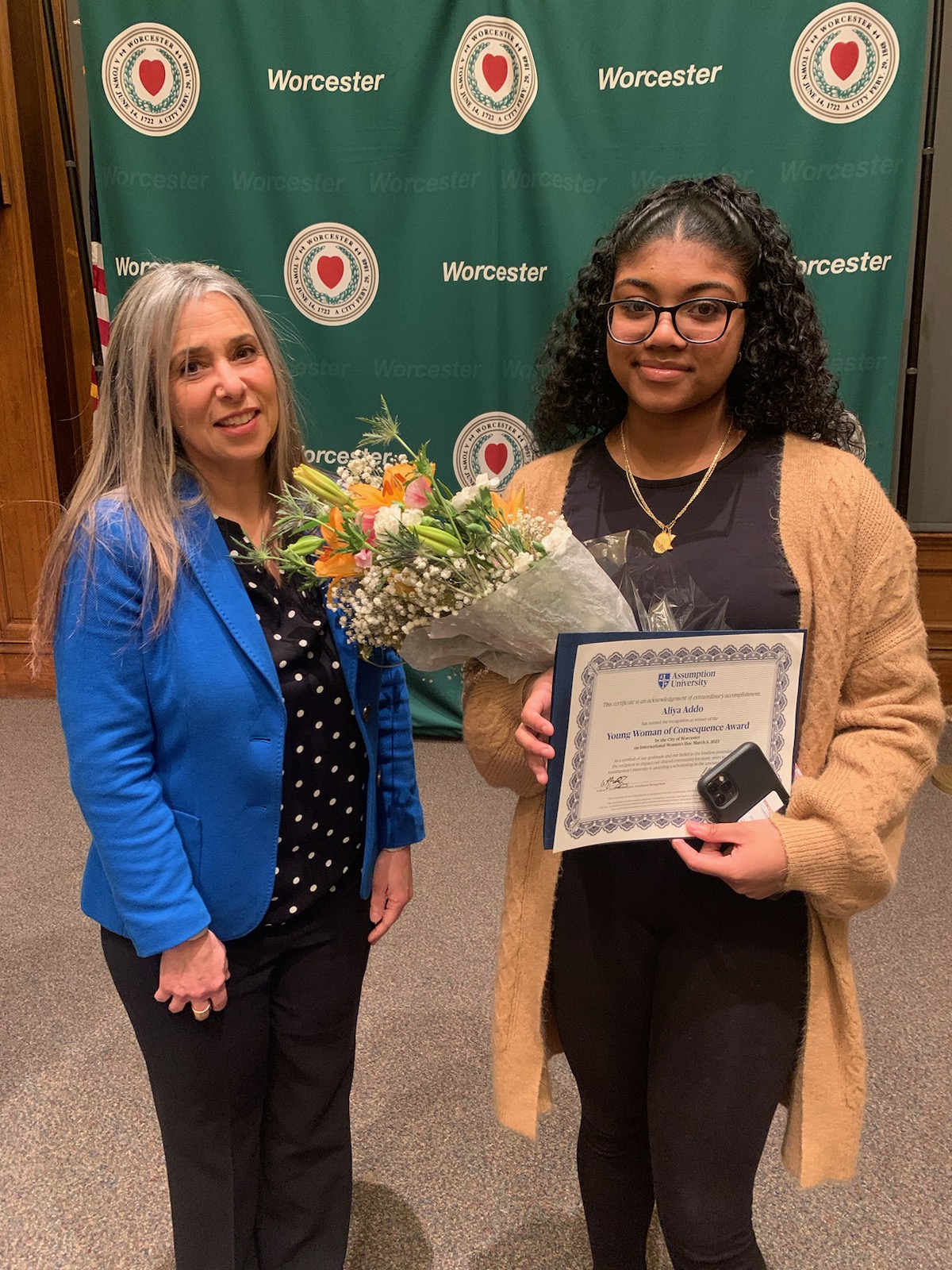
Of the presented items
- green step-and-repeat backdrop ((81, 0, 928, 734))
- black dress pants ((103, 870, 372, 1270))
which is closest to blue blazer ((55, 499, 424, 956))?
black dress pants ((103, 870, 372, 1270))

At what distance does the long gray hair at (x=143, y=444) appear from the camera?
112 centimetres

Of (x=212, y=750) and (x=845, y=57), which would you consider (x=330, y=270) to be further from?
(x=212, y=750)

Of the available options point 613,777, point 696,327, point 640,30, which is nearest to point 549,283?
point 640,30

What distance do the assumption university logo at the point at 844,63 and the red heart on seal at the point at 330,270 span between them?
1.80 metres

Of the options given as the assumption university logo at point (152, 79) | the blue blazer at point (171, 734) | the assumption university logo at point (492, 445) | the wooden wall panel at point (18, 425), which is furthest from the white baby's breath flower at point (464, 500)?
the wooden wall panel at point (18, 425)

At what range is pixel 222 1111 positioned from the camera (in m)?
1.25

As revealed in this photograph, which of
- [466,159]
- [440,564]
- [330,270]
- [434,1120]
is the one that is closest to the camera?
[440,564]

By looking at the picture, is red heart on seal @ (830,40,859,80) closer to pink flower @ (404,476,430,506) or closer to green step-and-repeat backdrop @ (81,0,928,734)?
green step-and-repeat backdrop @ (81,0,928,734)

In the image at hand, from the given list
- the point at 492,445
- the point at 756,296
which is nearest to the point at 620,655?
the point at 756,296

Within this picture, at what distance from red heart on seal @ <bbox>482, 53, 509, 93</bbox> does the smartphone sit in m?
3.24

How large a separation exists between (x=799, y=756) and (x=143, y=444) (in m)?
0.92

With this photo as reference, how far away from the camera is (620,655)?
0.97 metres

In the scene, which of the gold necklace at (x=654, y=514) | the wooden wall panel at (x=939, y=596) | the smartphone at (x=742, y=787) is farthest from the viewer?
the wooden wall panel at (x=939, y=596)

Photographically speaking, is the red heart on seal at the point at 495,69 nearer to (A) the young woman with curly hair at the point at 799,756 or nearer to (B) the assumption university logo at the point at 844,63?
(B) the assumption university logo at the point at 844,63
